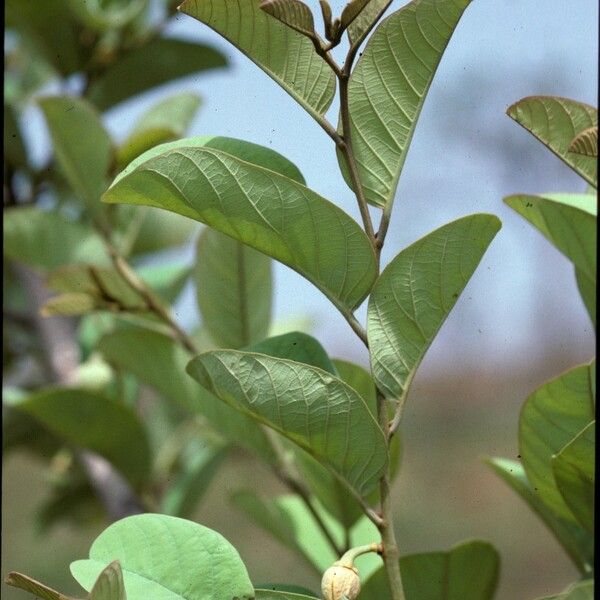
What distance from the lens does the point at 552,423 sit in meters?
0.38

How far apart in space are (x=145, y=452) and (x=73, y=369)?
177mm

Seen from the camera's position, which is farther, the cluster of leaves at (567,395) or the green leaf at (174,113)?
the green leaf at (174,113)

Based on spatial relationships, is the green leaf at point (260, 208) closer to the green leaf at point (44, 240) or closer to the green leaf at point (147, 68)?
the green leaf at point (44, 240)

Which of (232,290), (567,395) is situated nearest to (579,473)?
(567,395)

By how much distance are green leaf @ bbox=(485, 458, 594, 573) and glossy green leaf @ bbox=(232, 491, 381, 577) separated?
11 centimetres

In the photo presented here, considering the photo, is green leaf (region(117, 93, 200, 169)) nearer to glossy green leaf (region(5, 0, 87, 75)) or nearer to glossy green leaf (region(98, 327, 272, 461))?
glossy green leaf (region(5, 0, 87, 75))

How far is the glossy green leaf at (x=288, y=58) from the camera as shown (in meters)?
0.32

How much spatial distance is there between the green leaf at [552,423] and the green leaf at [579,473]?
1 centimetres

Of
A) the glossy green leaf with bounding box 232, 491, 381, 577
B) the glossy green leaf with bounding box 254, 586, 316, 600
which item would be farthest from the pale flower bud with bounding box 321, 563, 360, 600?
the glossy green leaf with bounding box 232, 491, 381, 577

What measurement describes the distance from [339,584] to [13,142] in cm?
83

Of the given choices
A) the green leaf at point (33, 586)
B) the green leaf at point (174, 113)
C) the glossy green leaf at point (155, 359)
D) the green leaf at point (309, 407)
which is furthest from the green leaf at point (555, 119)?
the green leaf at point (174, 113)

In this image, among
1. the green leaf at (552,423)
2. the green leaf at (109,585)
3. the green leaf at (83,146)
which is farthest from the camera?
the green leaf at (83,146)

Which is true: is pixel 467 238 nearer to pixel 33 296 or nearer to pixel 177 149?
pixel 177 149

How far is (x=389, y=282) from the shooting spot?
319 mm
